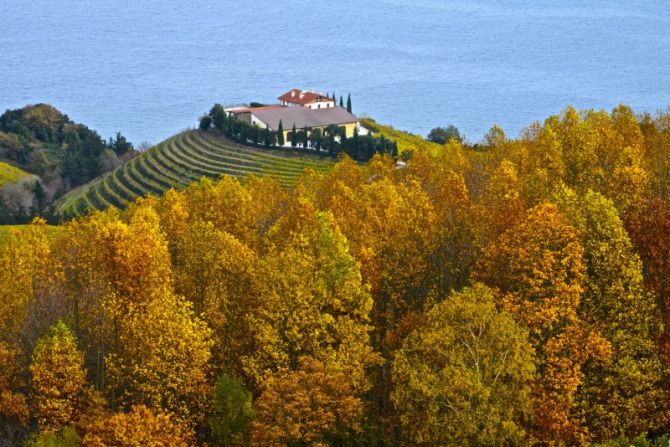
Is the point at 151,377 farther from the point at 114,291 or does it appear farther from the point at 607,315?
the point at 607,315

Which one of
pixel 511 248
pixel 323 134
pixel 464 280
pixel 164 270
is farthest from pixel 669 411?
pixel 323 134

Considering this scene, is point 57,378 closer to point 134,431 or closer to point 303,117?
point 134,431

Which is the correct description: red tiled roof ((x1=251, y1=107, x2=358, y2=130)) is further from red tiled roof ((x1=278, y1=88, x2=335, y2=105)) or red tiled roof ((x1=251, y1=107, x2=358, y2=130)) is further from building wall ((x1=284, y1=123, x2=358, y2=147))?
red tiled roof ((x1=278, y1=88, x2=335, y2=105))

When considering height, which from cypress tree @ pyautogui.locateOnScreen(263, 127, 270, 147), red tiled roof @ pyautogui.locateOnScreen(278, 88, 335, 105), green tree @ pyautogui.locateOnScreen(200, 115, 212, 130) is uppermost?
red tiled roof @ pyautogui.locateOnScreen(278, 88, 335, 105)

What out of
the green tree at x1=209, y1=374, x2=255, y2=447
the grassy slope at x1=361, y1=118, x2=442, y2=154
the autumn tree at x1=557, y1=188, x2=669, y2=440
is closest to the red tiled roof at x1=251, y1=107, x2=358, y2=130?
the grassy slope at x1=361, y1=118, x2=442, y2=154

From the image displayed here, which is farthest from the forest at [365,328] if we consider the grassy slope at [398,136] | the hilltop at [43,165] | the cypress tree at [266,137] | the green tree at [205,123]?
the green tree at [205,123]

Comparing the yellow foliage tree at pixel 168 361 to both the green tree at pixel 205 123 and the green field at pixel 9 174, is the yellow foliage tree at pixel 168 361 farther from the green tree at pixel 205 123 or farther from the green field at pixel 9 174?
the green field at pixel 9 174

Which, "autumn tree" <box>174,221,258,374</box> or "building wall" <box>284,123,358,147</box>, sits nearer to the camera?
"autumn tree" <box>174,221,258,374</box>

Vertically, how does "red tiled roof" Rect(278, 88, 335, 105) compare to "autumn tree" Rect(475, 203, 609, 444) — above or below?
above
